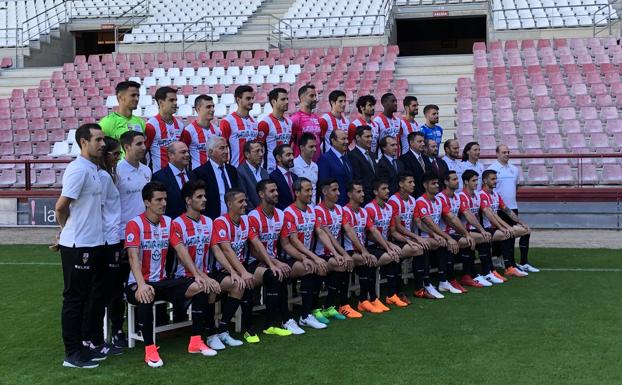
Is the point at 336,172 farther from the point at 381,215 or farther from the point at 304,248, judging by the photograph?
the point at 304,248

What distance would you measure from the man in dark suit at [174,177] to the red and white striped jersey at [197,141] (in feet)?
2.20

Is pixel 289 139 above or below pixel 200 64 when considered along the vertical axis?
below

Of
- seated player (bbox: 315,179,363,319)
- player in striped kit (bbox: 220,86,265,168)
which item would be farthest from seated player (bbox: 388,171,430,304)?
player in striped kit (bbox: 220,86,265,168)

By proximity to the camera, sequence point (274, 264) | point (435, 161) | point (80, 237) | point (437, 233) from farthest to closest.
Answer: point (435, 161) < point (437, 233) < point (274, 264) < point (80, 237)

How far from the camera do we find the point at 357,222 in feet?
23.6

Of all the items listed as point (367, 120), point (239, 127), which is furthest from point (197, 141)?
point (367, 120)

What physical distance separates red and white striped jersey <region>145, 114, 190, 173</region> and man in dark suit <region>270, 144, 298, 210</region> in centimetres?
97

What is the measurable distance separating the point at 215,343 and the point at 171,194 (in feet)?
4.29

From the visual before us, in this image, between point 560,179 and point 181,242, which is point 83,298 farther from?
point 560,179

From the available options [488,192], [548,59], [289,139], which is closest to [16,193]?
[289,139]

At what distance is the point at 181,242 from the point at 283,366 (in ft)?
4.14

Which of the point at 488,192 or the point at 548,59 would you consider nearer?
the point at 488,192

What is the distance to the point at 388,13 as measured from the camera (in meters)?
23.0

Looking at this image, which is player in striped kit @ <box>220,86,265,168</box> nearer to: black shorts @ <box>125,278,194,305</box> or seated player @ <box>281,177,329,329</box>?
Result: seated player @ <box>281,177,329,329</box>
